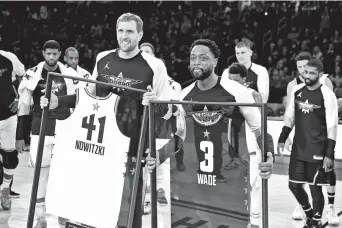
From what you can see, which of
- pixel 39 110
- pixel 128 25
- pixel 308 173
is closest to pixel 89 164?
pixel 128 25

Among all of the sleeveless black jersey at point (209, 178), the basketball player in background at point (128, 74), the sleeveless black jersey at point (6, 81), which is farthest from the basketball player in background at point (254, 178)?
the sleeveless black jersey at point (6, 81)

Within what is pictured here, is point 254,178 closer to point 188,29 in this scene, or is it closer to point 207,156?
point 207,156

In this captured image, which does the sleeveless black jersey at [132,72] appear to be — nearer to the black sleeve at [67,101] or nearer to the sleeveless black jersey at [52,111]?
the black sleeve at [67,101]

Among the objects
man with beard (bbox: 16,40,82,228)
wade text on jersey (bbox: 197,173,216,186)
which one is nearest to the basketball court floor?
wade text on jersey (bbox: 197,173,216,186)

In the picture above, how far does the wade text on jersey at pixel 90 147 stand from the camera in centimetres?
439

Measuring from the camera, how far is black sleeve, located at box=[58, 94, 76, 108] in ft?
15.4

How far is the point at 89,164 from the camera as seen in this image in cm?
446

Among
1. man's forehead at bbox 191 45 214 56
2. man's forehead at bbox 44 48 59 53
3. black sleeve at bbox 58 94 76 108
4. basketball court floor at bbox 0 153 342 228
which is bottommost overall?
basketball court floor at bbox 0 153 342 228

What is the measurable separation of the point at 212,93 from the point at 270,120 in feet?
23.6

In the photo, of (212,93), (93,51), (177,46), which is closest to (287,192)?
(212,93)

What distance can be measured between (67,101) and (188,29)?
15327 mm

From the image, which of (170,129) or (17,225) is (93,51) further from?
(170,129)

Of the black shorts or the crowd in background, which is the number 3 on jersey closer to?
the black shorts

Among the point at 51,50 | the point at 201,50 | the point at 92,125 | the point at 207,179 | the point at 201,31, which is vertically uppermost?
the point at 201,31
